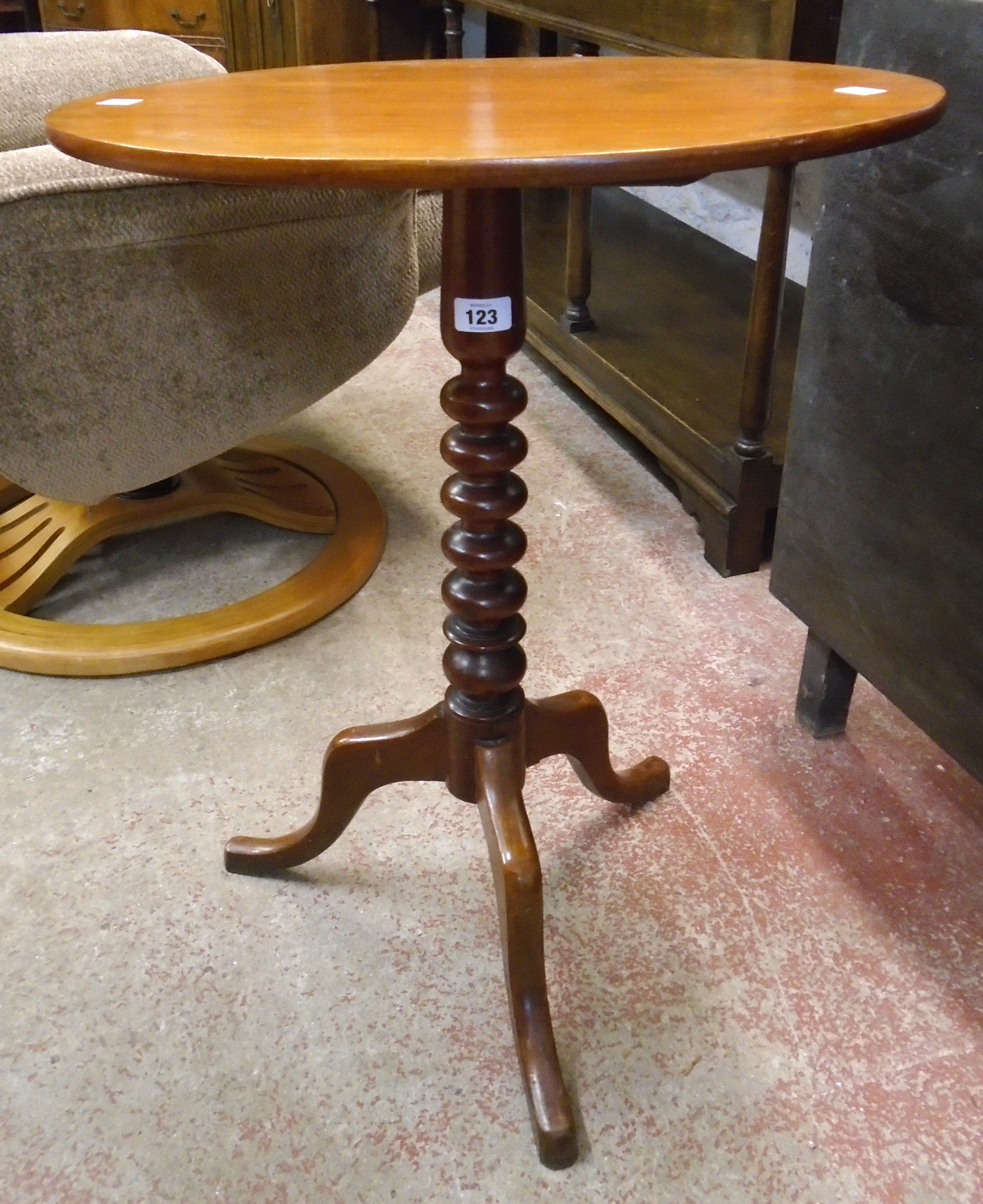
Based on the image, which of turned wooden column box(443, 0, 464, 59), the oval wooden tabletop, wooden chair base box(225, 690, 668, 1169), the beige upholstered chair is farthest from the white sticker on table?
turned wooden column box(443, 0, 464, 59)

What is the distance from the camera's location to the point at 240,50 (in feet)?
10.5

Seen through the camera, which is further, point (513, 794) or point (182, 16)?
point (182, 16)

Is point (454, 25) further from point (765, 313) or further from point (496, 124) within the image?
point (496, 124)

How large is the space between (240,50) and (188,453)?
92.9 inches

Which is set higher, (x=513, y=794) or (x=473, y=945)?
(x=513, y=794)

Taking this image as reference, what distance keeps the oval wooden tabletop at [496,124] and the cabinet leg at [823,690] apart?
2.06 ft

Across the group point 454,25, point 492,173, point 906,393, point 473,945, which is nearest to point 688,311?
point 454,25

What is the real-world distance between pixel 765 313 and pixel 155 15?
2.70m

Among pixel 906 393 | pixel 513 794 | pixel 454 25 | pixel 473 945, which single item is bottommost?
pixel 473 945

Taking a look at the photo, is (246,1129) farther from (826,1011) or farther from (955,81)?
(955,81)

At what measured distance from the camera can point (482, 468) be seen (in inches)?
35.7

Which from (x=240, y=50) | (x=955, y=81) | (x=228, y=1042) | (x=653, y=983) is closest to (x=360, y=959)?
(x=228, y=1042)

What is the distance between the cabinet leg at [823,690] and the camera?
1267 mm

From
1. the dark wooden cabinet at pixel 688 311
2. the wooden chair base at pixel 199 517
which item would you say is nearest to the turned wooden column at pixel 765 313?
the dark wooden cabinet at pixel 688 311
